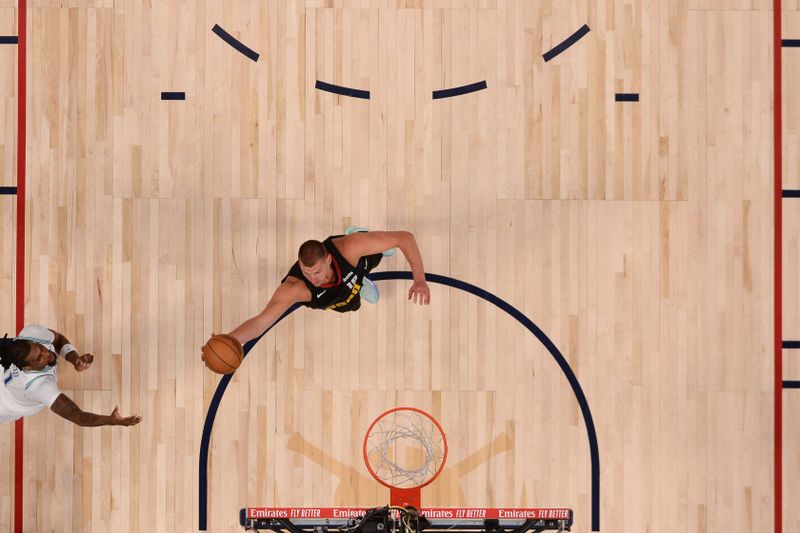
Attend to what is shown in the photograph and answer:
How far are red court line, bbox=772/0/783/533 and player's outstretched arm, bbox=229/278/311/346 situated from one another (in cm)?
402

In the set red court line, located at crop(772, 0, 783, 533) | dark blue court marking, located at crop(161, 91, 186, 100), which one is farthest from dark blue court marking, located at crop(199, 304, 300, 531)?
red court line, located at crop(772, 0, 783, 533)

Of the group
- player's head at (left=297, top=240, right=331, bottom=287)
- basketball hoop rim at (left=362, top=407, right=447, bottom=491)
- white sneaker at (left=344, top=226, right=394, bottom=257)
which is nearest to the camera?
player's head at (left=297, top=240, right=331, bottom=287)

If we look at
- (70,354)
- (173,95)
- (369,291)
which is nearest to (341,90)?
(173,95)

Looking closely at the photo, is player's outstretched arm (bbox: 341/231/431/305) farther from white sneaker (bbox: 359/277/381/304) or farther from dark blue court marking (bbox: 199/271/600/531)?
dark blue court marking (bbox: 199/271/600/531)

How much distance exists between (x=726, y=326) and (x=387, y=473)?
3.18 metres

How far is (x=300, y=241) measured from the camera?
18.8 ft

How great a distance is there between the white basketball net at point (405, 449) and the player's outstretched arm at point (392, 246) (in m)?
1.26

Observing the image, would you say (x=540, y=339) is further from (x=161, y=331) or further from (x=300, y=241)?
(x=161, y=331)

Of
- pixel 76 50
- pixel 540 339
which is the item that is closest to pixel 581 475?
pixel 540 339

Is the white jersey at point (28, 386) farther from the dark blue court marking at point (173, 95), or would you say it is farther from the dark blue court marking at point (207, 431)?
the dark blue court marking at point (173, 95)

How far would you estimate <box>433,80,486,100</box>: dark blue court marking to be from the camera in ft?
18.8

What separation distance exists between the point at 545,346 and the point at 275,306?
2346mm

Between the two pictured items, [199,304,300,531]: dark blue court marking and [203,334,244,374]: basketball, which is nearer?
[203,334,244,374]: basketball

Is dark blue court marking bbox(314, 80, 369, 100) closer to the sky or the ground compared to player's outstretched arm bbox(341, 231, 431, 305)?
closer to the sky
